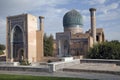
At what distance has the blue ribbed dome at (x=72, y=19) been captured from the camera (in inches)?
1515

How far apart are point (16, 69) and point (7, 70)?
0.78 metres

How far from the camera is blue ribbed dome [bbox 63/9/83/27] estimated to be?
3847cm

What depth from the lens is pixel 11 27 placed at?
88.2ft

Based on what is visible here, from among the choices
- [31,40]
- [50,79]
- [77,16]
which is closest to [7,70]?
[50,79]

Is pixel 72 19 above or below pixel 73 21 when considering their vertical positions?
above

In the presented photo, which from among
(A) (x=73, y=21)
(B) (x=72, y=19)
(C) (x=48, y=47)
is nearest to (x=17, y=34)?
(C) (x=48, y=47)

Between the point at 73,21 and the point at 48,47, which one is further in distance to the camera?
the point at 73,21

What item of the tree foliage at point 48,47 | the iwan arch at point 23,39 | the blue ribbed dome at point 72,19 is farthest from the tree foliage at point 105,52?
the blue ribbed dome at point 72,19

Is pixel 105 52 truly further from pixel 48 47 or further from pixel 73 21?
pixel 73 21

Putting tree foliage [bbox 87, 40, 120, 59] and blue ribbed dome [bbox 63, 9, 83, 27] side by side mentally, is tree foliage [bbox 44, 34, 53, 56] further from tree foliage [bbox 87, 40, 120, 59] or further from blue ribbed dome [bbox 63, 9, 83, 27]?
tree foliage [bbox 87, 40, 120, 59]

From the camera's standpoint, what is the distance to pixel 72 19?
38406 millimetres

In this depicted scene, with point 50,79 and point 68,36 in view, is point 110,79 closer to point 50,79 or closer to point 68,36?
point 50,79

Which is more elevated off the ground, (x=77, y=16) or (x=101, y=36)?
(x=77, y=16)

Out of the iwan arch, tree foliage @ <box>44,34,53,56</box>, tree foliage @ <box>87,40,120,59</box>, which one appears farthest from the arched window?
tree foliage @ <box>87,40,120,59</box>
